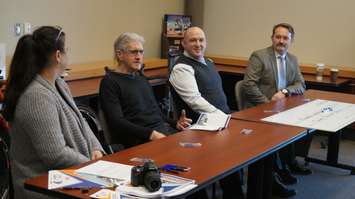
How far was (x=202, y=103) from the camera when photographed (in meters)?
3.48

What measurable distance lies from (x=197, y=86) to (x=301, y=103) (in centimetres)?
84

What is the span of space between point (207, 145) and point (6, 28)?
2.64m

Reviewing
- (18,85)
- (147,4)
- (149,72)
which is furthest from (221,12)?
(18,85)

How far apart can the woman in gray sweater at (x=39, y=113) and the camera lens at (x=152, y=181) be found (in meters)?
0.52

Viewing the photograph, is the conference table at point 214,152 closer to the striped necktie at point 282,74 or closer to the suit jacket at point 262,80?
the suit jacket at point 262,80

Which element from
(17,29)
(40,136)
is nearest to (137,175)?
(40,136)

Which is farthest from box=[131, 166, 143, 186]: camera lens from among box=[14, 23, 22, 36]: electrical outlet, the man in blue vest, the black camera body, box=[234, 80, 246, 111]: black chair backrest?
box=[14, 23, 22, 36]: electrical outlet

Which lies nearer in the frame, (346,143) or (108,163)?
(108,163)

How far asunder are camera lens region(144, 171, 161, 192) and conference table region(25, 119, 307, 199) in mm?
103

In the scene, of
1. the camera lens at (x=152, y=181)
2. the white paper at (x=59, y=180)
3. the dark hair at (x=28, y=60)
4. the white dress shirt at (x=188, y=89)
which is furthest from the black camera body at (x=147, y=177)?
the white dress shirt at (x=188, y=89)

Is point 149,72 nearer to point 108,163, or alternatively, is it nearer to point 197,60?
point 197,60

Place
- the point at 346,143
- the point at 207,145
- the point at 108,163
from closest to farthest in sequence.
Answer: the point at 108,163 → the point at 207,145 → the point at 346,143

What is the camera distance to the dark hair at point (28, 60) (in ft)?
7.35

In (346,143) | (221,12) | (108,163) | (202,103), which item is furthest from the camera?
(221,12)
